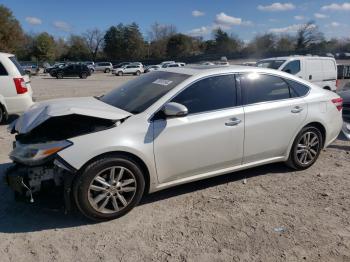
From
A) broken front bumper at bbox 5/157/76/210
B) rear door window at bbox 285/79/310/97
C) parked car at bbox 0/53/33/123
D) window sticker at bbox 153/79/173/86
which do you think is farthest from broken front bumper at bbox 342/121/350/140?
parked car at bbox 0/53/33/123

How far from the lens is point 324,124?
5066 mm

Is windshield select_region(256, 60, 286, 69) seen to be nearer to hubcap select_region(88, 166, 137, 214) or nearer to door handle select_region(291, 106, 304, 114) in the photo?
door handle select_region(291, 106, 304, 114)

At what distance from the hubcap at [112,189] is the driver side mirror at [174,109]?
2.48 ft

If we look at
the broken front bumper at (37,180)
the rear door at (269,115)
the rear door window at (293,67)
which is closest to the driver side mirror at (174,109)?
the rear door at (269,115)

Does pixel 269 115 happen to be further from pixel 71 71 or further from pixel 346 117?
pixel 71 71

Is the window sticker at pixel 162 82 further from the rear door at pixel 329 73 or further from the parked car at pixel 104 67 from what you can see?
the parked car at pixel 104 67

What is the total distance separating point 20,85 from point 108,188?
5.70 metres

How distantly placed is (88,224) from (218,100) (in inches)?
81.5

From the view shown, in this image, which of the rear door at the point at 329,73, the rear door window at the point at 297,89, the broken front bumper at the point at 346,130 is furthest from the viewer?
the rear door at the point at 329,73

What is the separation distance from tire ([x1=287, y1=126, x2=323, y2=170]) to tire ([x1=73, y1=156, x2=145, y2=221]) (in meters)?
2.39

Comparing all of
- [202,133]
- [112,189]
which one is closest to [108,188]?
[112,189]

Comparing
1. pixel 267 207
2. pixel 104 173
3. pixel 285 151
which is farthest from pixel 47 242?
pixel 285 151

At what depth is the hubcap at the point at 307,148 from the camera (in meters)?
4.95

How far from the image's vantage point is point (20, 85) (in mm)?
8102
